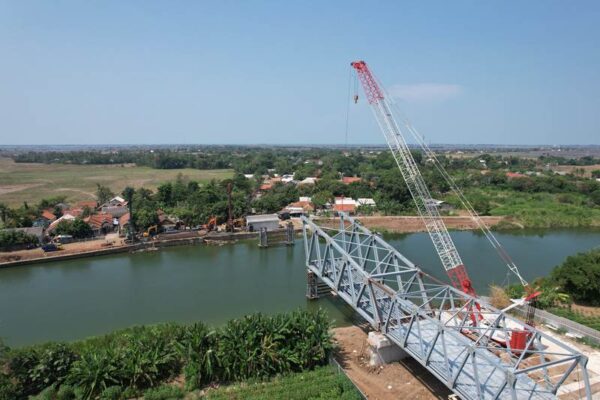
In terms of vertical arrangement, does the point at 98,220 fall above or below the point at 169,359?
above

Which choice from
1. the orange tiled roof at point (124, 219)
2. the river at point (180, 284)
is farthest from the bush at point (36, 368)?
the orange tiled roof at point (124, 219)

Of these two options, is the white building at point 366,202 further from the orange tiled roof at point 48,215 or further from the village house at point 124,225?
the orange tiled roof at point 48,215

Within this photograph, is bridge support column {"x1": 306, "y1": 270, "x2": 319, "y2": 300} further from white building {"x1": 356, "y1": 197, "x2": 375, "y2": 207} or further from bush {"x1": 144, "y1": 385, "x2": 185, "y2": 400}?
white building {"x1": 356, "y1": 197, "x2": 375, "y2": 207}

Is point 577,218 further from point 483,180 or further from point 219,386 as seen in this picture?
point 219,386

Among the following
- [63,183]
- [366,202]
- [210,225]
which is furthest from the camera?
[63,183]

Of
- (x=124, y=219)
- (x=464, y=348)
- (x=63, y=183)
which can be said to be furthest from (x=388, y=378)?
(x=63, y=183)

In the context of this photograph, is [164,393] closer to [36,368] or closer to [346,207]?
[36,368]
